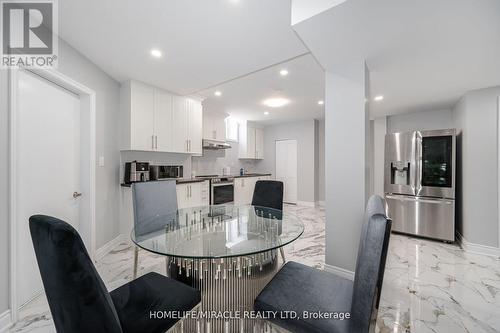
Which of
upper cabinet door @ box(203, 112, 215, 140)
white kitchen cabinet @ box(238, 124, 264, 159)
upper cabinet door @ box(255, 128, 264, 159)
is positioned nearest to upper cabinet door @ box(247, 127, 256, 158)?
white kitchen cabinet @ box(238, 124, 264, 159)

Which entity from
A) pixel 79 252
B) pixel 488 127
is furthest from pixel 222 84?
pixel 488 127

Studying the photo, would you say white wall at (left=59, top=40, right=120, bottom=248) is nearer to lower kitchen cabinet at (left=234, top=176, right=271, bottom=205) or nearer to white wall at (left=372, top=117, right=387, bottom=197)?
lower kitchen cabinet at (left=234, top=176, right=271, bottom=205)

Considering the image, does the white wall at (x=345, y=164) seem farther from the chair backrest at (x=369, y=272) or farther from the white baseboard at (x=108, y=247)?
the white baseboard at (x=108, y=247)

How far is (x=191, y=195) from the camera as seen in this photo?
3727 millimetres

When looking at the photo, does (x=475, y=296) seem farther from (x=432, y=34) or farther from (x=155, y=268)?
(x=155, y=268)

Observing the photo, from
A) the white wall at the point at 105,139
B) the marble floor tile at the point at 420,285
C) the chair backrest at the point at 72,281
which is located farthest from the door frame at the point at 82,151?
the chair backrest at the point at 72,281

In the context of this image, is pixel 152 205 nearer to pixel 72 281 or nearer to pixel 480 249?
pixel 72 281

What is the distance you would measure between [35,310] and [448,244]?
505cm

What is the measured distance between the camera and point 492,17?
1.45 m

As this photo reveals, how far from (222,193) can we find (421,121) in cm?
447

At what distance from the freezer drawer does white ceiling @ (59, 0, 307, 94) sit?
121 inches

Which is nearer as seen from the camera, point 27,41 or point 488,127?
point 27,41

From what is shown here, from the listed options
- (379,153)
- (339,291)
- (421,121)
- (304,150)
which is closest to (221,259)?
(339,291)

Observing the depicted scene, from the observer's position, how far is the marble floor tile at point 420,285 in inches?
61.2
